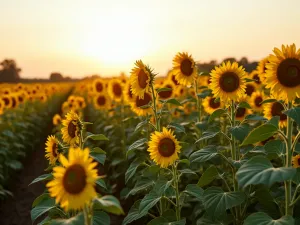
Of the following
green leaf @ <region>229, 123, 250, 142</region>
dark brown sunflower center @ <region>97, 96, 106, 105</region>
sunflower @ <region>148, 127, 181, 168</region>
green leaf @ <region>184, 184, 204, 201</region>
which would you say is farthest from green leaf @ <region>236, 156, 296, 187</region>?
dark brown sunflower center @ <region>97, 96, 106, 105</region>

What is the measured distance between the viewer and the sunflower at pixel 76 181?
234 cm

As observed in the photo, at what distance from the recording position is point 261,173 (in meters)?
2.68

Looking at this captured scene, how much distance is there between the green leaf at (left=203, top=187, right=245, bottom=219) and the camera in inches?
133

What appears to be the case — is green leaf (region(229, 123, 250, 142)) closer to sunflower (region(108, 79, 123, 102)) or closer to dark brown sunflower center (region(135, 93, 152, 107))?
dark brown sunflower center (region(135, 93, 152, 107))

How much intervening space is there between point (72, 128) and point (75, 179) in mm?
1552

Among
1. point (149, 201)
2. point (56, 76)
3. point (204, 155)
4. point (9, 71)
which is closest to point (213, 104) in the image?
point (204, 155)

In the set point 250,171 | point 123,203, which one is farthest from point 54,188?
point 123,203

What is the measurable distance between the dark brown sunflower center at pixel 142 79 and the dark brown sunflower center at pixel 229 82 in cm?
81

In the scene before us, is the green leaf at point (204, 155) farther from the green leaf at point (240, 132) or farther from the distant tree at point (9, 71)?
the distant tree at point (9, 71)

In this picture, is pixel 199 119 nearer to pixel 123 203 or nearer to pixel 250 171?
pixel 123 203

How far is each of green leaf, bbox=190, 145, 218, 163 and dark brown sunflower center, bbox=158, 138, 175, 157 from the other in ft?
0.95

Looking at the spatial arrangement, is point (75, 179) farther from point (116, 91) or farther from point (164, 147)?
point (116, 91)

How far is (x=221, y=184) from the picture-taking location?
550 cm

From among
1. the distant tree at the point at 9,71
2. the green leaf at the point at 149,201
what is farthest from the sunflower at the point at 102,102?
the distant tree at the point at 9,71
